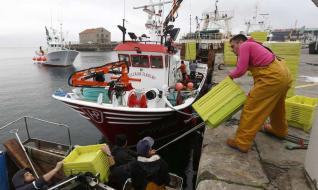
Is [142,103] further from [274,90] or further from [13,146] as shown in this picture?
[274,90]

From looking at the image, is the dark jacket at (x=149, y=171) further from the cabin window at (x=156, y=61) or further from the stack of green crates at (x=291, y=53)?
the cabin window at (x=156, y=61)

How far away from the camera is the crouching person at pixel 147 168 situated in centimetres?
346

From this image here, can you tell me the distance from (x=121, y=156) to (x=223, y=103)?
2094 millimetres

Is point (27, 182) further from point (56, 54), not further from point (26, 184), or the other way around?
point (56, 54)

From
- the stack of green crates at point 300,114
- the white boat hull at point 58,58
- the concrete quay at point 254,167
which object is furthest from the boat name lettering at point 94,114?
the white boat hull at point 58,58

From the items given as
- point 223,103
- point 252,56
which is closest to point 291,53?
point 252,56

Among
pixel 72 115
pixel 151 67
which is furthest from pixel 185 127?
pixel 72 115

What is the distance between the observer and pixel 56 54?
127 ft

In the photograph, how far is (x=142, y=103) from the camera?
695 cm

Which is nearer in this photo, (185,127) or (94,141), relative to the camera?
(185,127)

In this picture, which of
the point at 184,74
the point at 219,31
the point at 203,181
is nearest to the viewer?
the point at 203,181

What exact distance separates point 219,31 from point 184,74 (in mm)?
36493

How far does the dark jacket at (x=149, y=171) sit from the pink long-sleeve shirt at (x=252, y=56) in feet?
6.32

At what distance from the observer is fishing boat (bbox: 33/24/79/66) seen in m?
38.5
